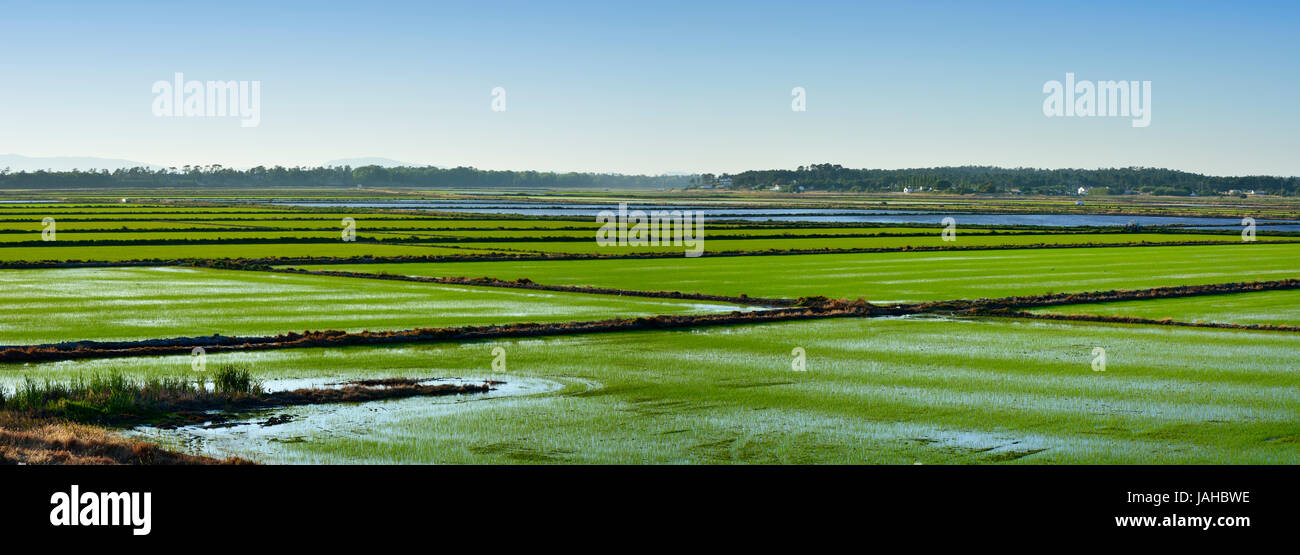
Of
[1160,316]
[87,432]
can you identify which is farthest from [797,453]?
[1160,316]

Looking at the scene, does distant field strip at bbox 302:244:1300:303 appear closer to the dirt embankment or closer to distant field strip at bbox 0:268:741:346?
the dirt embankment

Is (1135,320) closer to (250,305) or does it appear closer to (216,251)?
(250,305)

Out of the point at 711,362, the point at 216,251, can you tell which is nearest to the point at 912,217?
the point at 216,251

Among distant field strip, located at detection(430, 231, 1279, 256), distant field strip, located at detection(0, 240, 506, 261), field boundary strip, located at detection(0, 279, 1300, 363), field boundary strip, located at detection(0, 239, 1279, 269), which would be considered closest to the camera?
field boundary strip, located at detection(0, 279, 1300, 363)

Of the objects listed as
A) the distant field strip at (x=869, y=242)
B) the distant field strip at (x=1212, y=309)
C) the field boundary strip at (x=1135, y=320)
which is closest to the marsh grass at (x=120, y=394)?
the field boundary strip at (x=1135, y=320)

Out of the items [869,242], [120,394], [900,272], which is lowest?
[120,394]

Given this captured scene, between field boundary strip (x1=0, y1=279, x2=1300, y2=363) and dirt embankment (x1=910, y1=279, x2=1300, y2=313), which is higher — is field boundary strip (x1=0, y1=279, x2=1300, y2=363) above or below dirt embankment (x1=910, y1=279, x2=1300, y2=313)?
below

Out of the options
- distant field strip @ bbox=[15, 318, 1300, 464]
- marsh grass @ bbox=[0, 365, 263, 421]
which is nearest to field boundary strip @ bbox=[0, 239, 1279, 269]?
distant field strip @ bbox=[15, 318, 1300, 464]
